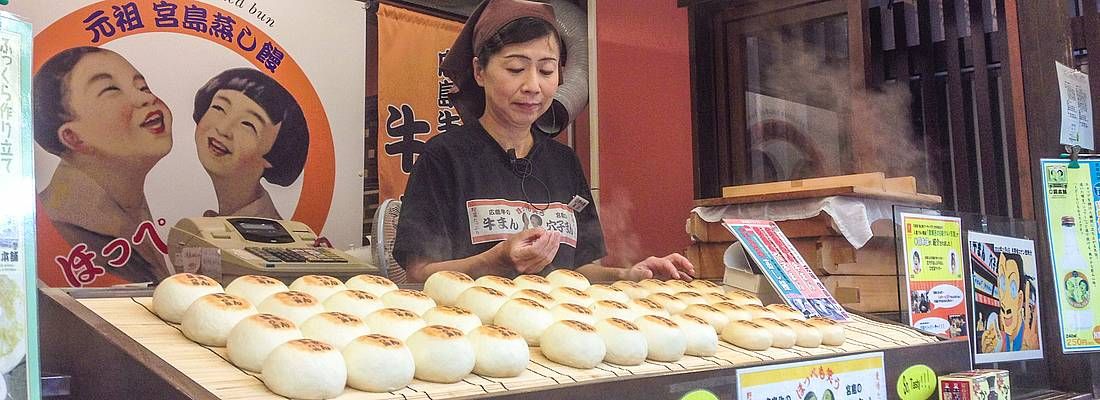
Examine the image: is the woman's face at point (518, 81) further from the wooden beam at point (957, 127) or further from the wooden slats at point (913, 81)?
the wooden beam at point (957, 127)

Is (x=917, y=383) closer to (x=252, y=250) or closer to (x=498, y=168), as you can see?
(x=498, y=168)

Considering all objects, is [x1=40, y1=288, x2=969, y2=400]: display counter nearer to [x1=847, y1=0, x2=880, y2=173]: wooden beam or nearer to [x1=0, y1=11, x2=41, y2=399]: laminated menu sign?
[x1=0, y1=11, x2=41, y2=399]: laminated menu sign

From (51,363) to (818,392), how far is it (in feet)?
3.42

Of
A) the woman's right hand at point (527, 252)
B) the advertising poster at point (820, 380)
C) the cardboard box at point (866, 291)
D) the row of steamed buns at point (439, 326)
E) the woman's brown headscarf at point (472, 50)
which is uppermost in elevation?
the woman's brown headscarf at point (472, 50)

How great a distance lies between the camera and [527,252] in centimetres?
192

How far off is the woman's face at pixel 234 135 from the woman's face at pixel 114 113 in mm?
173

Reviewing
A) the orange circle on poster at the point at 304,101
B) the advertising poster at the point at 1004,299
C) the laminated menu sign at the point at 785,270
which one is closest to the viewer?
the laminated menu sign at the point at 785,270

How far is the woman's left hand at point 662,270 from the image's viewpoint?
1.99m

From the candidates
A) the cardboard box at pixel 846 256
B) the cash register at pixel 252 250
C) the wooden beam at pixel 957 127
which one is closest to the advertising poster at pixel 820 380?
the cardboard box at pixel 846 256

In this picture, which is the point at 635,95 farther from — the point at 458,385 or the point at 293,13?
the point at 458,385

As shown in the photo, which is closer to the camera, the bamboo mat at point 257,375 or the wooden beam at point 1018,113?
the bamboo mat at point 257,375

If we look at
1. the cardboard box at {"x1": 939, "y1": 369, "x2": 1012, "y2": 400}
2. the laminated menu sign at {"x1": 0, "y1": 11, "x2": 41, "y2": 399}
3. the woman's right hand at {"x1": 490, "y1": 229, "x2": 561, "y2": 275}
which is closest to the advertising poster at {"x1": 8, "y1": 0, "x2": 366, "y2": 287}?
the woman's right hand at {"x1": 490, "y1": 229, "x2": 561, "y2": 275}

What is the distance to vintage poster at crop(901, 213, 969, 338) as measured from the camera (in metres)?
1.86

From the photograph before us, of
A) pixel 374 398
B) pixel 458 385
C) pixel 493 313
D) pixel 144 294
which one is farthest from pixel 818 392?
pixel 144 294
